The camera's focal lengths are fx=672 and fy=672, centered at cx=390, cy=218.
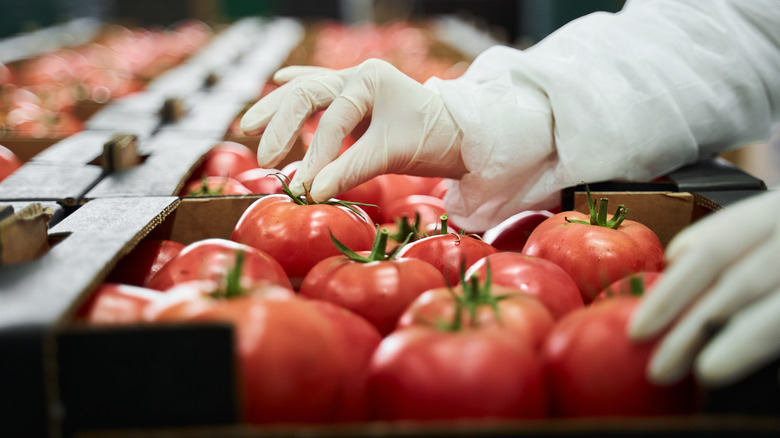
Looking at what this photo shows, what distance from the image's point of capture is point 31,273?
85cm

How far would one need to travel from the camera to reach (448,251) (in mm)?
1155

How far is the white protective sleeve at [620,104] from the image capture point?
57.9 inches

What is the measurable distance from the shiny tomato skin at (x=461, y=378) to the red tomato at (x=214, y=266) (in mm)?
289

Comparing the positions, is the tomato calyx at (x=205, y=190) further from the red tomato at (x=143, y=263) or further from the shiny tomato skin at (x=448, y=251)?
the shiny tomato skin at (x=448, y=251)

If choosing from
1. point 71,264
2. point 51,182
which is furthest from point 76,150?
point 71,264

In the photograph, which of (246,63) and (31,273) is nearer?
(31,273)

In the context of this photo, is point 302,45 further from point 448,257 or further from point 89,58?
point 448,257

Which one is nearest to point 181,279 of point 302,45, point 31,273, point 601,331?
point 31,273

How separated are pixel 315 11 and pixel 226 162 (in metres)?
9.38

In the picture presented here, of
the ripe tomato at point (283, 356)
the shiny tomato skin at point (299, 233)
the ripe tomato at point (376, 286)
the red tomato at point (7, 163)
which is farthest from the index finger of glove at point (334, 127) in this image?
the red tomato at point (7, 163)

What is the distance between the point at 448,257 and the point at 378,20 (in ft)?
34.5

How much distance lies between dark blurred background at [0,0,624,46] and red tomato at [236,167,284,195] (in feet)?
10.6

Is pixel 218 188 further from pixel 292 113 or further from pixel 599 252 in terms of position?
pixel 599 252

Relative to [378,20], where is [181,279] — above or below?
above
